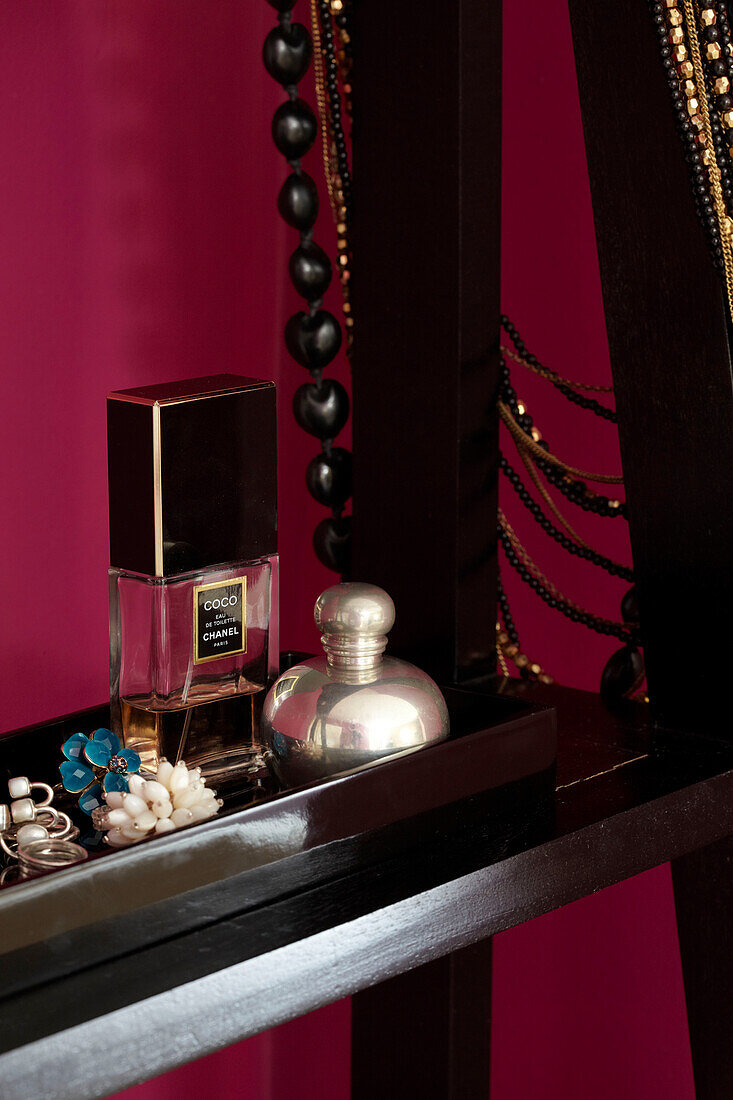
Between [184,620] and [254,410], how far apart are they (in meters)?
0.09

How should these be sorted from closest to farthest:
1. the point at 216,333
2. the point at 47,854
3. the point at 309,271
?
the point at 47,854, the point at 309,271, the point at 216,333

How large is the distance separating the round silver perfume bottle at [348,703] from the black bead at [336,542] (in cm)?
19

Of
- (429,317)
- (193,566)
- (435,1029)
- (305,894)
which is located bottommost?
(435,1029)

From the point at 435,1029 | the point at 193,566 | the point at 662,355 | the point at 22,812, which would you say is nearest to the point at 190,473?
the point at 193,566

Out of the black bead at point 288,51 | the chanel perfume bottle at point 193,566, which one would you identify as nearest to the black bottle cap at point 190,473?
the chanel perfume bottle at point 193,566

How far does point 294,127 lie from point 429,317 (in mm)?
123

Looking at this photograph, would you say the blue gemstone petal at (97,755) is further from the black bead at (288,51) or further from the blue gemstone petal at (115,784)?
the black bead at (288,51)

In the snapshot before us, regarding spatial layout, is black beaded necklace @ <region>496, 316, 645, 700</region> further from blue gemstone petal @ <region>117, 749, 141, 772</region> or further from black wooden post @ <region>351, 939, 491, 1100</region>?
blue gemstone petal @ <region>117, 749, 141, 772</region>

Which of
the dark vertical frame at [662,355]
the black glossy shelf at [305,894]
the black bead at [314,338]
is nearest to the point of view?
the black glossy shelf at [305,894]

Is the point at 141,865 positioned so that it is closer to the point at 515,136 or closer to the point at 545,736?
the point at 545,736

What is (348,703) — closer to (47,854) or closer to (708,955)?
(47,854)

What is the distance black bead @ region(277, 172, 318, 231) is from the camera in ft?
2.42

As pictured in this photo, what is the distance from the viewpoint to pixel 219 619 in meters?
0.58

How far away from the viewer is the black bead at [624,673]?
78 cm
